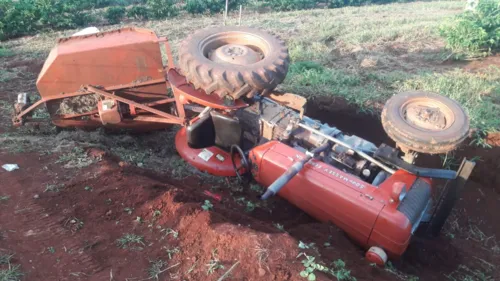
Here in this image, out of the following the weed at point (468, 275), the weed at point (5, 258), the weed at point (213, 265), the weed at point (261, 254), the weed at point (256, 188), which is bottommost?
the weed at point (468, 275)

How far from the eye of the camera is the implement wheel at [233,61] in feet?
13.4

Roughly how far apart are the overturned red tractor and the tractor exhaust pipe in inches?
0.6

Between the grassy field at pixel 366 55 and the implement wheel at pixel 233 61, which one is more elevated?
the implement wheel at pixel 233 61

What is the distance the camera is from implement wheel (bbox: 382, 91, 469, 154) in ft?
11.5

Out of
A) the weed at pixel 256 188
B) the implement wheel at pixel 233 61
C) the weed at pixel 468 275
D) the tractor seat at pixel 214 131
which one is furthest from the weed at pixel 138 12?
the weed at pixel 468 275

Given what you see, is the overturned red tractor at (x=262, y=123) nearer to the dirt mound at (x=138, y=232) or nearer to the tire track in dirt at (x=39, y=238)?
the dirt mound at (x=138, y=232)

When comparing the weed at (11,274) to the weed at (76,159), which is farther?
the weed at (76,159)

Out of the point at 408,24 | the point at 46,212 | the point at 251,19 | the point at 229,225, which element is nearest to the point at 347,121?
the point at 229,225

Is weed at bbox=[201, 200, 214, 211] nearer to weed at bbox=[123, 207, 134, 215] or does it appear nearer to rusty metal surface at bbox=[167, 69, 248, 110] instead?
weed at bbox=[123, 207, 134, 215]

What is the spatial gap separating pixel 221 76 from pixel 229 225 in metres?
1.61

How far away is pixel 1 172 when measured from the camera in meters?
4.21

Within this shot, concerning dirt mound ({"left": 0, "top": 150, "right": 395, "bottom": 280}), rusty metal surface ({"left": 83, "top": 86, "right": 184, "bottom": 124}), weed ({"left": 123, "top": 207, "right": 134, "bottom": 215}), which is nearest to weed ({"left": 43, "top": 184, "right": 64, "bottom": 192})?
dirt mound ({"left": 0, "top": 150, "right": 395, "bottom": 280})

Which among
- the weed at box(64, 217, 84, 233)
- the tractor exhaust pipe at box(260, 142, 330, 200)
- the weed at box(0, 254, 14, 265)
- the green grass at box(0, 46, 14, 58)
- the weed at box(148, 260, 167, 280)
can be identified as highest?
the tractor exhaust pipe at box(260, 142, 330, 200)

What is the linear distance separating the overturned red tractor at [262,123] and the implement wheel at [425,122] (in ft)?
0.03
